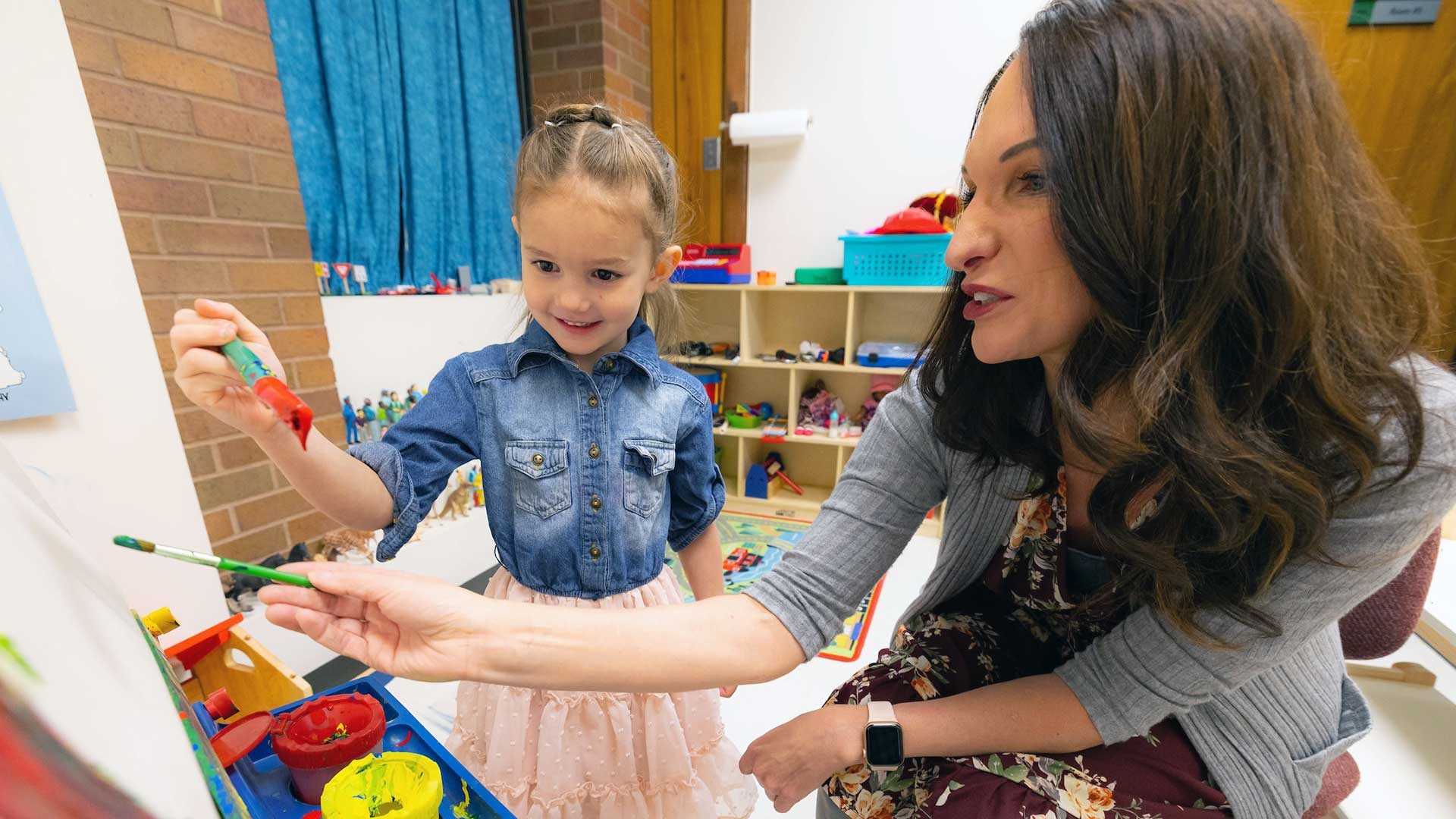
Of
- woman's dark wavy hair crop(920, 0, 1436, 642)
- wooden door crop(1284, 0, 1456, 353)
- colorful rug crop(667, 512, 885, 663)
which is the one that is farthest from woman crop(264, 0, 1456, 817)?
wooden door crop(1284, 0, 1456, 353)

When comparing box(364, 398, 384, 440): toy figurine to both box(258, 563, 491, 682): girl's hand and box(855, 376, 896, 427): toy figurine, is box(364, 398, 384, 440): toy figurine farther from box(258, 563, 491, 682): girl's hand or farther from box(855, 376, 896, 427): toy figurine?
box(855, 376, 896, 427): toy figurine

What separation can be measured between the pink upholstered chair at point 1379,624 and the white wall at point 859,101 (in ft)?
6.41

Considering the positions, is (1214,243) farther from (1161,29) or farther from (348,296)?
(348,296)

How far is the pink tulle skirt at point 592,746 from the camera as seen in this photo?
783mm

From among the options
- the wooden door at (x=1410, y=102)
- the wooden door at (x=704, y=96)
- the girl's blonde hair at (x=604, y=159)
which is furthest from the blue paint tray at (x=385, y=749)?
the wooden door at (x=1410, y=102)

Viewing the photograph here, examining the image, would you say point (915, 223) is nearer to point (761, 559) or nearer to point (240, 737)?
point (761, 559)

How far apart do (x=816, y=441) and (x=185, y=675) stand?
78.2 inches

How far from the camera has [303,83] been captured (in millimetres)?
1576

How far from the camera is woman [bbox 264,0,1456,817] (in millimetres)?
509

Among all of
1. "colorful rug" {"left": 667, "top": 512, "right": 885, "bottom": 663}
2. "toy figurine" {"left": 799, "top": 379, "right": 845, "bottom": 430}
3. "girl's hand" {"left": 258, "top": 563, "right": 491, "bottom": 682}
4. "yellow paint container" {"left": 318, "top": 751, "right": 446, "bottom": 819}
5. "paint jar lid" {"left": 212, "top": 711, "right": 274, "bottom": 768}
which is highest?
"girl's hand" {"left": 258, "top": 563, "right": 491, "bottom": 682}

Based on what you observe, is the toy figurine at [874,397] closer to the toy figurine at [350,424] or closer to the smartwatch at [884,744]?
the toy figurine at [350,424]

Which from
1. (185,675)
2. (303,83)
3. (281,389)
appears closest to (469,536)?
(185,675)

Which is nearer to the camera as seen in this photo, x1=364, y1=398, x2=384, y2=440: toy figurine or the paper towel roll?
x1=364, y1=398, x2=384, y2=440: toy figurine

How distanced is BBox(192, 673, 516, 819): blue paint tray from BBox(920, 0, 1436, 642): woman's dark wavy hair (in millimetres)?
641
